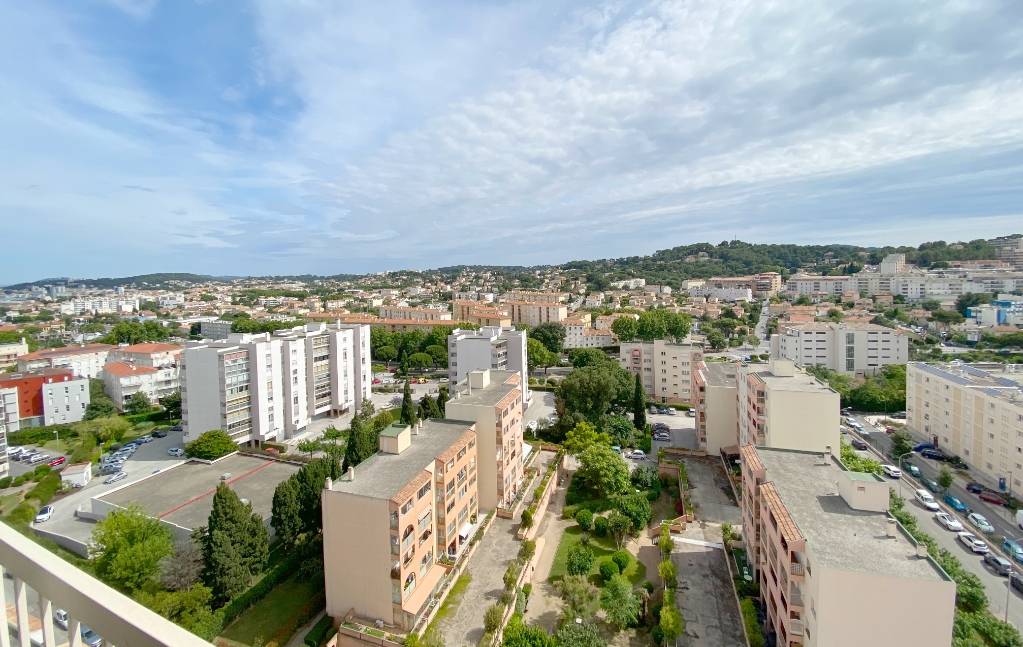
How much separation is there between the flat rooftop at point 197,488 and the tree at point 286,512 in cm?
129

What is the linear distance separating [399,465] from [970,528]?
2141cm

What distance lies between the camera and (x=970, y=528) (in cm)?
1920

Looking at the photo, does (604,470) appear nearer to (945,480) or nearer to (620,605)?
(620,605)

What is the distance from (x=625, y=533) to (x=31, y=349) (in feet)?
204

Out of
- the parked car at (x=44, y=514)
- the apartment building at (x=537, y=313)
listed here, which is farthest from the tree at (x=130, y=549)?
the apartment building at (x=537, y=313)

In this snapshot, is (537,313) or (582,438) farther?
(537,313)

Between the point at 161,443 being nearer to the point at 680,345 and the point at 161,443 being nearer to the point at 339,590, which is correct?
the point at 339,590

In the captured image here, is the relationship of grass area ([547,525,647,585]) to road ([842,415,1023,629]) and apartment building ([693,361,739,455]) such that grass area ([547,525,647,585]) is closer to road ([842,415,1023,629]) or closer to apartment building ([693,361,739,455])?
apartment building ([693,361,739,455])

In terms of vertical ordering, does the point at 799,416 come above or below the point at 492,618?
above

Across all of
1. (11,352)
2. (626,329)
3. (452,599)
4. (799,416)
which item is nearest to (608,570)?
(452,599)

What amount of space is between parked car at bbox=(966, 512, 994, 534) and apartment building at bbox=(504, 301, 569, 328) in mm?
45642

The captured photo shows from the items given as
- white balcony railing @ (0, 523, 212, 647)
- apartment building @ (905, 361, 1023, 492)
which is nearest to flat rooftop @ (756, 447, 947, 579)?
white balcony railing @ (0, 523, 212, 647)

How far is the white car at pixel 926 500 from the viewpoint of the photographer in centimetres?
2045

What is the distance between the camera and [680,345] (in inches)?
1430
